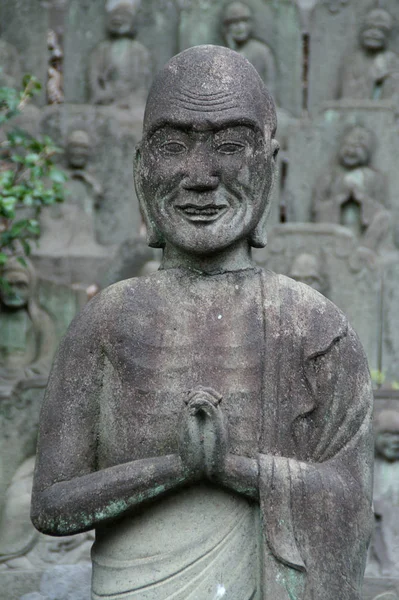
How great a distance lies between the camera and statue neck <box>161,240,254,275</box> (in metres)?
6.62

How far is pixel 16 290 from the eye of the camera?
16562 millimetres

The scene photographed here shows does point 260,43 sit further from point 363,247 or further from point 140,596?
A: point 140,596

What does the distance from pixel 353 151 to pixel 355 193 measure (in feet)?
1.98

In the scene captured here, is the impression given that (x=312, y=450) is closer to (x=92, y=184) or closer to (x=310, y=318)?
(x=310, y=318)

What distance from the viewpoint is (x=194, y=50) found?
6566mm

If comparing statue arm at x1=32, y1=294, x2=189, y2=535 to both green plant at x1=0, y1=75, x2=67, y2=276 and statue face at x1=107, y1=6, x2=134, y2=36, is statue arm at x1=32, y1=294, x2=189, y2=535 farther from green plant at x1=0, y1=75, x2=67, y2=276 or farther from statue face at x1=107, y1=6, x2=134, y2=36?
statue face at x1=107, y1=6, x2=134, y2=36

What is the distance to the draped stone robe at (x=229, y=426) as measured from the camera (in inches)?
248

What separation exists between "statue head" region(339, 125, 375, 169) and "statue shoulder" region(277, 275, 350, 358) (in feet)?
42.2

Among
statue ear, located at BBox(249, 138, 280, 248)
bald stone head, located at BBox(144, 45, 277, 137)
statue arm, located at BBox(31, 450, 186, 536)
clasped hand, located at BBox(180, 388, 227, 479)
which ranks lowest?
statue arm, located at BBox(31, 450, 186, 536)

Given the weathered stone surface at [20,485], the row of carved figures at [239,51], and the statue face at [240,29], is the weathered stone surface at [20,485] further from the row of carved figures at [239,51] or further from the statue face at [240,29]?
the statue face at [240,29]

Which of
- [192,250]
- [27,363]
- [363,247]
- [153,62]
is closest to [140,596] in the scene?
[192,250]

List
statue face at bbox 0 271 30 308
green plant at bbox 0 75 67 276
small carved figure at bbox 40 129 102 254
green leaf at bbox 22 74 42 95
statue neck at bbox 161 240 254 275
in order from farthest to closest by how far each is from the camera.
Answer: small carved figure at bbox 40 129 102 254, statue face at bbox 0 271 30 308, green leaf at bbox 22 74 42 95, green plant at bbox 0 75 67 276, statue neck at bbox 161 240 254 275

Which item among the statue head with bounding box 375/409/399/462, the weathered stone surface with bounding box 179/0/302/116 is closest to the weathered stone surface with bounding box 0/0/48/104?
the weathered stone surface with bounding box 179/0/302/116

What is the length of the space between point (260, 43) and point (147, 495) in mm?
15666
